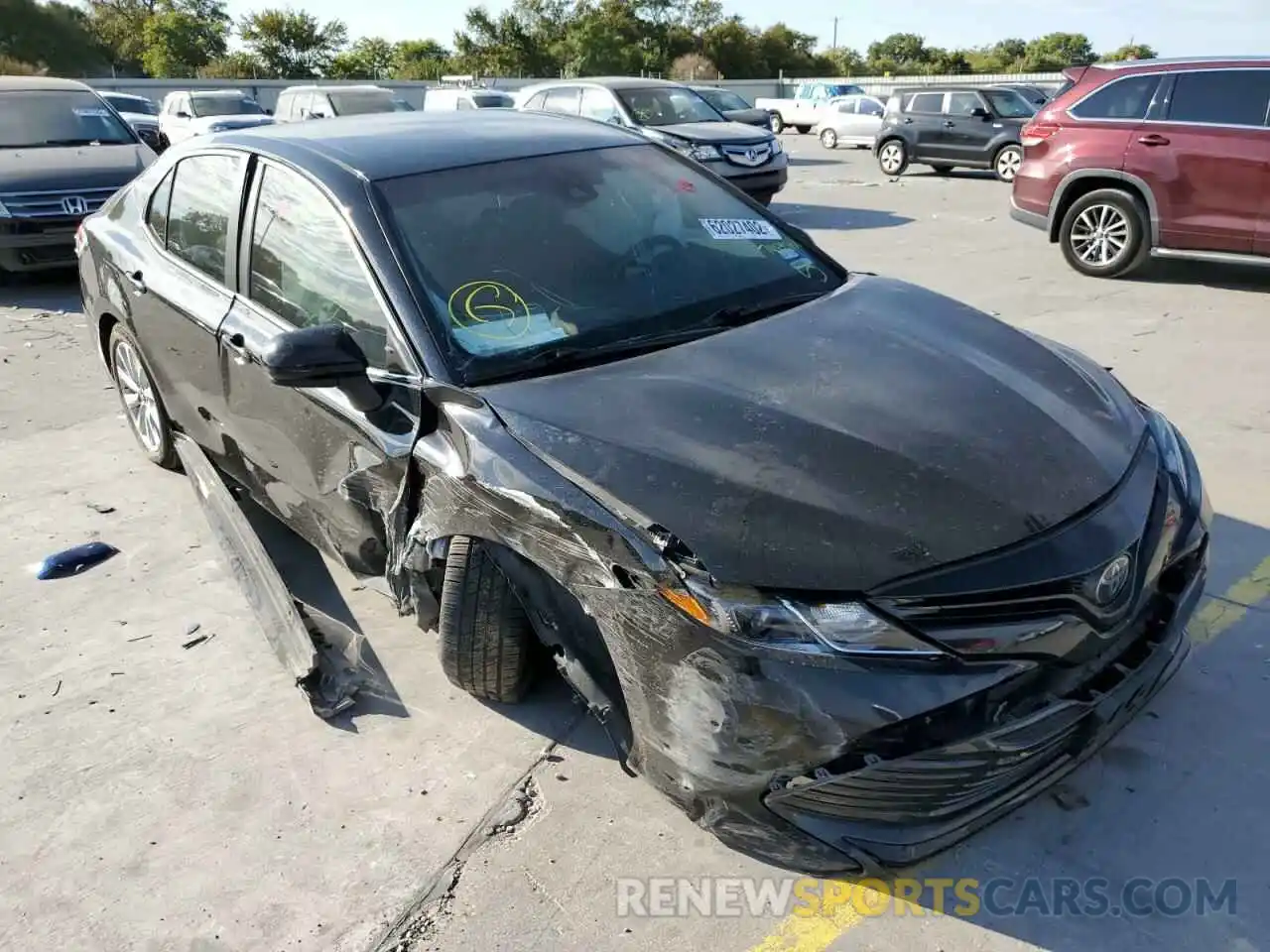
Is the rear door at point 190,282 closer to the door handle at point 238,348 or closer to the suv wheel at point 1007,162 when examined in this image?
the door handle at point 238,348

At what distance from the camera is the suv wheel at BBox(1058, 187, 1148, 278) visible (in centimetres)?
805

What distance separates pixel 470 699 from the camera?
314cm

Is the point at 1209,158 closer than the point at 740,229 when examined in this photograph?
No

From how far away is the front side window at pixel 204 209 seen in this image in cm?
369

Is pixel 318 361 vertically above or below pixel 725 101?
below

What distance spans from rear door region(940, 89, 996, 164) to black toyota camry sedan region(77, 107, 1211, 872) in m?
14.0

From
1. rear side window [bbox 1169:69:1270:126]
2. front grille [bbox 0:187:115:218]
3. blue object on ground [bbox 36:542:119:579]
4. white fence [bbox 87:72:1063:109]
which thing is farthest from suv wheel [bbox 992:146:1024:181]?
blue object on ground [bbox 36:542:119:579]

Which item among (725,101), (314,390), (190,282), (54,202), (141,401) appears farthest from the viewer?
(725,101)

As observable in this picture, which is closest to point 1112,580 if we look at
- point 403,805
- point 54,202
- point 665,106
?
point 403,805

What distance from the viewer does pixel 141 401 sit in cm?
496

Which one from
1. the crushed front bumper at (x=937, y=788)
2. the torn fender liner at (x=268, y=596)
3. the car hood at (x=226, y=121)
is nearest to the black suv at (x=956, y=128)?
the car hood at (x=226, y=121)

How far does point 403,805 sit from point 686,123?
1107 centimetres

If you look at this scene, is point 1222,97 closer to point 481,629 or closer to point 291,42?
point 481,629

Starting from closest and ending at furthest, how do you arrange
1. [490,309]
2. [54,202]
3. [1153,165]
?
[490,309]
[1153,165]
[54,202]
